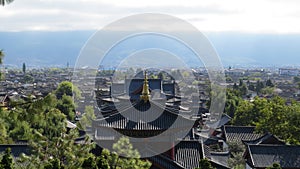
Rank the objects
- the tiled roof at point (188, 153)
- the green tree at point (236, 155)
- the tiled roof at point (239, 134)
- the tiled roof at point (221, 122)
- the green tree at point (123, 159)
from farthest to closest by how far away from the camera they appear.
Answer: the tiled roof at point (221, 122) < the tiled roof at point (239, 134) < the green tree at point (236, 155) < the tiled roof at point (188, 153) < the green tree at point (123, 159)

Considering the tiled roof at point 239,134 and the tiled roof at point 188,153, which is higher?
the tiled roof at point 188,153

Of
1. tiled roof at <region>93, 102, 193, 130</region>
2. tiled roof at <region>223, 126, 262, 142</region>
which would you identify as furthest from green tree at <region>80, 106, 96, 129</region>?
tiled roof at <region>223, 126, 262, 142</region>

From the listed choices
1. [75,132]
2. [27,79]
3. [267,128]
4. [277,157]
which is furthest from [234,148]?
[27,79]

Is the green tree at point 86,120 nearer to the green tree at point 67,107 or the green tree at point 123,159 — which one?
the green tree at point 123,159

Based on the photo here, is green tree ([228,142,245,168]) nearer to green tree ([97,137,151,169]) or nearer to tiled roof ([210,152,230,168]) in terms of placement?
tiled roof ([210,152,230,168])

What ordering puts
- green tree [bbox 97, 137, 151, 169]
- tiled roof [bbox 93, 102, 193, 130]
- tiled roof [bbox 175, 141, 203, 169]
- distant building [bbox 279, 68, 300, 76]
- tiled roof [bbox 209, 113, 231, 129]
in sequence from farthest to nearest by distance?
distant building [bbox 279, 68, 300, 76], tiled roof [bbox 209, 113, 231, 129], tiled roof [bbox 175, 141, 203, 169], tiled roof [bbox 93, 102, 193, 130], green tree [bbox 97, 137, 151, 169]

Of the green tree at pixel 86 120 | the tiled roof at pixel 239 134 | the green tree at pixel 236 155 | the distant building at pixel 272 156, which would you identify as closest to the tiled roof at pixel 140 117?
the green tree at pixel 86 120

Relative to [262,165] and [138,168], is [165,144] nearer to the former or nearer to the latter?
[138,168]
